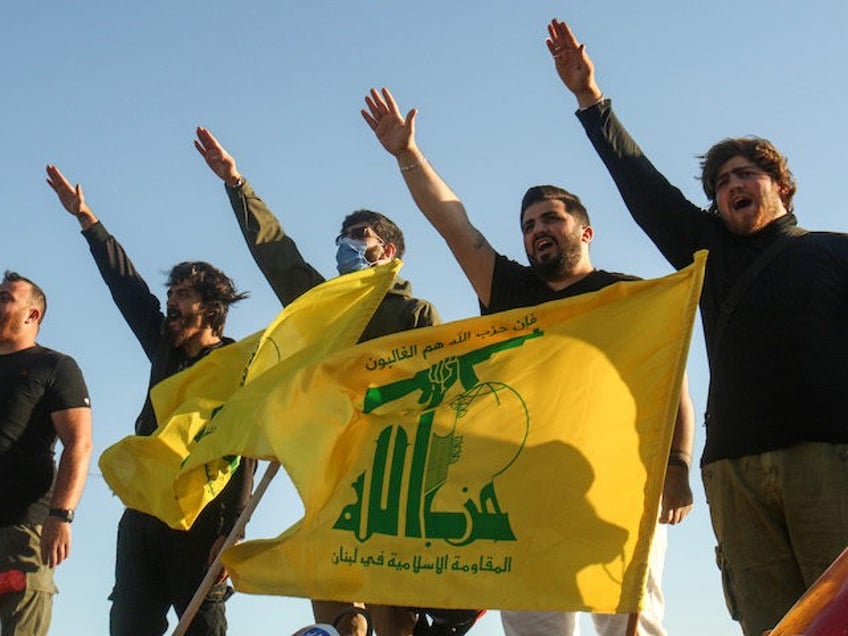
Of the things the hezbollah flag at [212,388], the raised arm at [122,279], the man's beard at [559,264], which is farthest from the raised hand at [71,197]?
the man's beard at [559,264]

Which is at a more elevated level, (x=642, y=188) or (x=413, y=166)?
(x=413, y=166)

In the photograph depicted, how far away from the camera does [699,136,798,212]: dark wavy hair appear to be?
4910mm

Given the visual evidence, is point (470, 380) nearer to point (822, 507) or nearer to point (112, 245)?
point (822, 507)

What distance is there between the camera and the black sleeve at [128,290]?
695 cm

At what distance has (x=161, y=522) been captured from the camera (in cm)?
619

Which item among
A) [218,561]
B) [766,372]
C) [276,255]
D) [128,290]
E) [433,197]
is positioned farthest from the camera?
[128,290]

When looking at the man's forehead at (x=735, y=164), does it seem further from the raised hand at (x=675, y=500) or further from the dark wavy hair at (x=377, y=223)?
the dark wavy hair at (x=377, y=223)

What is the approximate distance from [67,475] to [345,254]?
1.90 m

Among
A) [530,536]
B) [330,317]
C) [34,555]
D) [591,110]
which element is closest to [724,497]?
[530,536]

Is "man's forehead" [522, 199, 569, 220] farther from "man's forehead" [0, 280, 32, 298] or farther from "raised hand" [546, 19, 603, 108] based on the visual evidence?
"man's forehead" [0, 280, 32, 298]

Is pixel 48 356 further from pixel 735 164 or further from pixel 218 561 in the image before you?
pixel 735 164

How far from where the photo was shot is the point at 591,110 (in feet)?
17.2

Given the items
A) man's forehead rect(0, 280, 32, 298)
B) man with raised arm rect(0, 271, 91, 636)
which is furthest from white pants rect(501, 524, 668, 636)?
man's forehead rect(0, 280, 32, 298)

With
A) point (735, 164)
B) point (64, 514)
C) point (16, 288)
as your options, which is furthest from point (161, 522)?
point (735, 164)
